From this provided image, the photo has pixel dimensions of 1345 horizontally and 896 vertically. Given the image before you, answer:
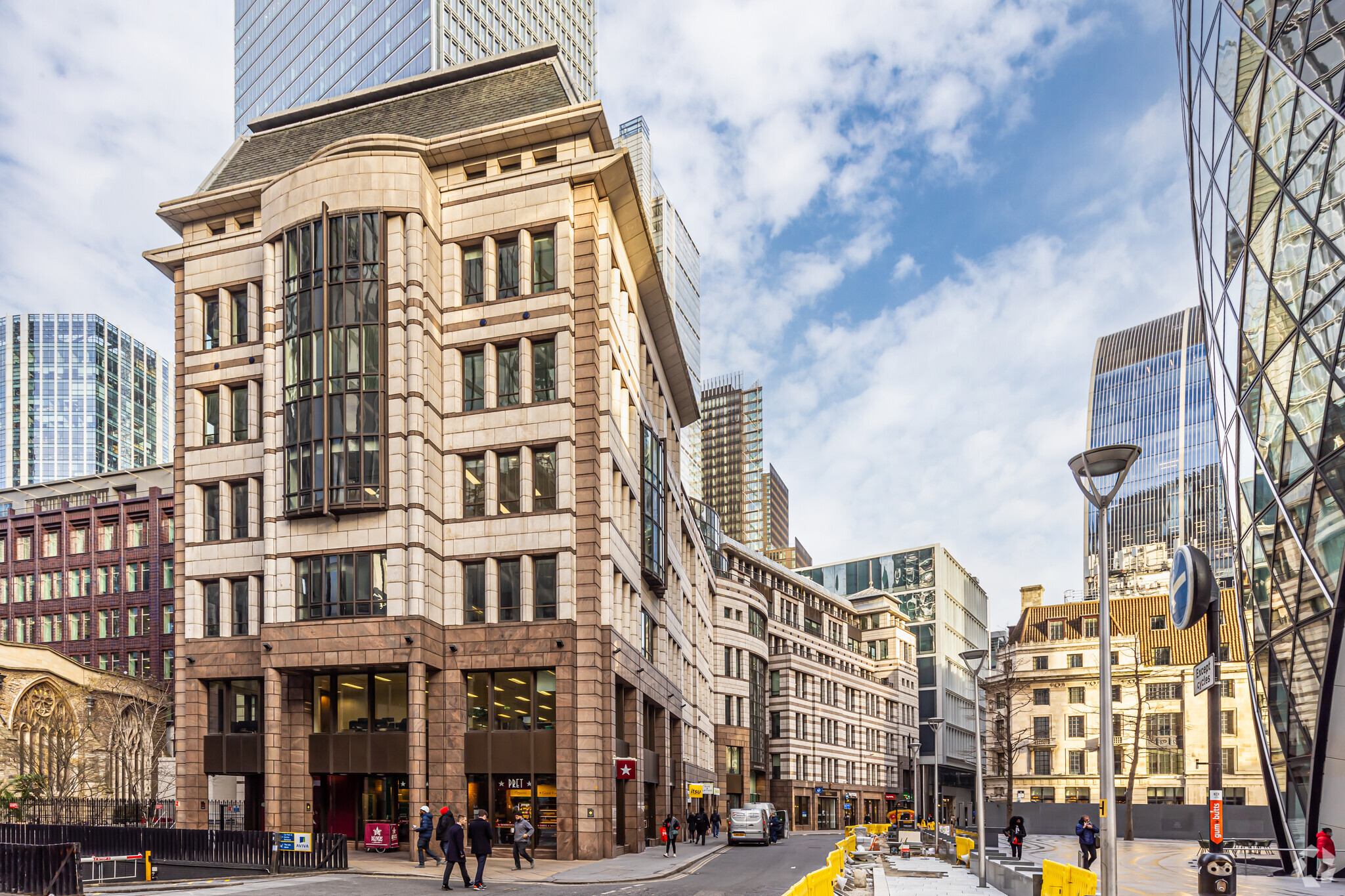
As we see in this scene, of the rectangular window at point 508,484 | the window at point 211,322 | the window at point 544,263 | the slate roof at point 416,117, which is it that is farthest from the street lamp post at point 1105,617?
the window at point 211,322

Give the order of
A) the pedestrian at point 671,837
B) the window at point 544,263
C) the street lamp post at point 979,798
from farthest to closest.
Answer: the window at point 544,263 → the pedestrian at point 671,837 → the street lamp post at point 979,798

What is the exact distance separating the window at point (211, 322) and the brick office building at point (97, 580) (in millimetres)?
38410

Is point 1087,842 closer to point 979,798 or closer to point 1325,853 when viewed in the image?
point 979,798

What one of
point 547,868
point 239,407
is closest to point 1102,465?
point 547,868

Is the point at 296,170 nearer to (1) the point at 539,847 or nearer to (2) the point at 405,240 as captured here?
(2) the point at 405,240

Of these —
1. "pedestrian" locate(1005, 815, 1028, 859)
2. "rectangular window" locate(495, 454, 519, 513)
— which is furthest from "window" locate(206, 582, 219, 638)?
"pedestrian" locate(1005, 815, 1028, 859)

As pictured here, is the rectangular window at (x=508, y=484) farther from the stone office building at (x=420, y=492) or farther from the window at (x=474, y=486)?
the window at (x=474, y=486)

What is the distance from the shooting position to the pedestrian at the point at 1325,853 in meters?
30.7

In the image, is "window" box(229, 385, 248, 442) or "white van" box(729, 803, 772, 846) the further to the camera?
"white van" box(729, 803, 772, 846)

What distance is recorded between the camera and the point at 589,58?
160 meters

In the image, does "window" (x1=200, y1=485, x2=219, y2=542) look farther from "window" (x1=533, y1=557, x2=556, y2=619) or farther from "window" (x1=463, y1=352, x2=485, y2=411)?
"window" (x1=533, y1=557, x2=556, y2=619)

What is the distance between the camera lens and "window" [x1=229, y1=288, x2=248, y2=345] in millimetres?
48125

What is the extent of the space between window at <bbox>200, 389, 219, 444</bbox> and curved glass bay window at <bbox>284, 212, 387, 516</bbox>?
6715 mm

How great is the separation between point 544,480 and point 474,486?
3.04m
